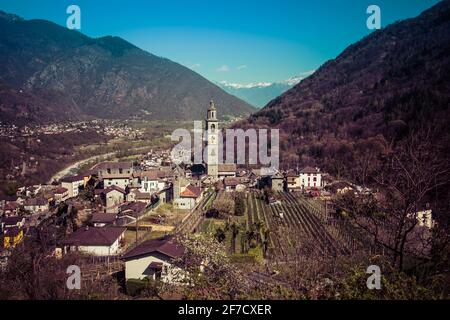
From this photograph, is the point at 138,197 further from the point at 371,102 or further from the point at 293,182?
the point at 371,102

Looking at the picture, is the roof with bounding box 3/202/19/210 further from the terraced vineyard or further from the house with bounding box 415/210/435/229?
the house with bounding box 415/210/435/229

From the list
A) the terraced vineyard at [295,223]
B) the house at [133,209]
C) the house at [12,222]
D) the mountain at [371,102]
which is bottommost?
the house at [12,222]

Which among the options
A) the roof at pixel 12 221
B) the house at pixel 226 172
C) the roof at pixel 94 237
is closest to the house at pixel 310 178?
the house at pixel 226 172

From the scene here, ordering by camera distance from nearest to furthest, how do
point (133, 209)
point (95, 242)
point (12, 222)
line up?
point (95, 242) < point (133, 209) < point (12, 222)

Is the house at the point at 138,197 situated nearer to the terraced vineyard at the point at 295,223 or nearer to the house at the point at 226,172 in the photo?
the terraced vineyard at the point at 295,223

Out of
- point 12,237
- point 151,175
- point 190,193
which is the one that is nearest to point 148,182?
point 151,175

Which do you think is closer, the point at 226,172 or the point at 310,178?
the point at 310,178

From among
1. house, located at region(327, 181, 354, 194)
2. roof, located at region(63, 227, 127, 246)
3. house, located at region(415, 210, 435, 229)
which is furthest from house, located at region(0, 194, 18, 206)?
house, located at region(415, 210, 435, 229)
